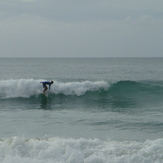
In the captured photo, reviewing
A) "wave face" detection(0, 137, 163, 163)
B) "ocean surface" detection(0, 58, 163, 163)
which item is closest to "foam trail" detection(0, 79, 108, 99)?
"ocean surface" detection(0, 58, 163, 163)

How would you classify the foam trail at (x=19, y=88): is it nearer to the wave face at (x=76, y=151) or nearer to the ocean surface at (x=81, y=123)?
the ocean surface at (x=81, y=123)

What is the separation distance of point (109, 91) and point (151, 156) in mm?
12010

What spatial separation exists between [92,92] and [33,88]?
3930 millimetres

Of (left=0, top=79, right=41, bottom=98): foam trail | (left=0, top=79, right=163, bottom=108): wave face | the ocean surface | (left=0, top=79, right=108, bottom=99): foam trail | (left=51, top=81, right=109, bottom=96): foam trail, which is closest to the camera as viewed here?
the ocean surface

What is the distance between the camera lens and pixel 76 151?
8.16m

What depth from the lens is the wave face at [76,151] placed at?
7834 millimetres

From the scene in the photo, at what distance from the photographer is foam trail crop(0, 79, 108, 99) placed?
19156 millimetres

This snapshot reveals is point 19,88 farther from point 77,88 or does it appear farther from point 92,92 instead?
point 92,92

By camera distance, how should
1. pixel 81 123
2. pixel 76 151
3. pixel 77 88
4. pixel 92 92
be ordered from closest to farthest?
pixel 76 151 → pixel 81 123 → pixel 92 92 → pixel 77 88

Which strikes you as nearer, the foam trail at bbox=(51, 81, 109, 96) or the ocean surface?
the ocean surface

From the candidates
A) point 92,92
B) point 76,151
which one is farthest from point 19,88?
point 76,151

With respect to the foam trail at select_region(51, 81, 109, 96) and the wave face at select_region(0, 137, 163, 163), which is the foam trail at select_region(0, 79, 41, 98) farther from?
the wave face at select_region(0, 137, 163, 163)

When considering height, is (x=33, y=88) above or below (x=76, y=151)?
above

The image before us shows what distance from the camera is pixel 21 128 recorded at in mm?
11086
